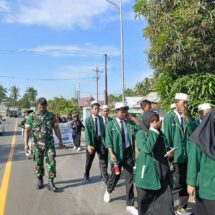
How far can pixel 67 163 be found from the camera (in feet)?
38.8

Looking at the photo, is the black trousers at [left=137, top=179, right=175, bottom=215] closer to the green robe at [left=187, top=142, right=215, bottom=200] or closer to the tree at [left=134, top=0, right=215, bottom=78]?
the green robe at [left=187, top=142, right=215, bottom=200]

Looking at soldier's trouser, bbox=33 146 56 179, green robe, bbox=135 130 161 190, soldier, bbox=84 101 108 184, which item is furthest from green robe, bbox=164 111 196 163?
soldier's trouser, bbox=33 146 56 179

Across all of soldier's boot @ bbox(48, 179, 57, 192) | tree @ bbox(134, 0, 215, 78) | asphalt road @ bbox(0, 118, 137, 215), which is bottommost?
asphalt road @ bbox(0, 118, 137, 215)

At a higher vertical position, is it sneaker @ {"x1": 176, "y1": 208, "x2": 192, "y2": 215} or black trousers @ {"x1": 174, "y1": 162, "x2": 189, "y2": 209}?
black trousers @ {"x1": 174, "y1": 162, "x2": 189, "y2": 209}

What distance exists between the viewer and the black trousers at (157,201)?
4889 mm

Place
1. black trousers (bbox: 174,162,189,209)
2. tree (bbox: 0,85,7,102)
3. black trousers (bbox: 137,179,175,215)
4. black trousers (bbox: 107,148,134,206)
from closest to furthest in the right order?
black trousers (bbox: 137,179,175,215) → black trousers (bbox: 174,162,189,209) → black trousers (bbox: 107,148,134,206) → tree (bbox: 0,85,7,102)

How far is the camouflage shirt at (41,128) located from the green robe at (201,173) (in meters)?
4.32

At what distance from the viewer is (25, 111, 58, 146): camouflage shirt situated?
7848 mm

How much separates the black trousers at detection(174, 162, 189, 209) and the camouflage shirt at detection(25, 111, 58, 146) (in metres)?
2.81

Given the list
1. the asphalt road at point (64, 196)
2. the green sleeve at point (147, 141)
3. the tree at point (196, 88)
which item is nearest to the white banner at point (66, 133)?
the tree at point (196, 88)

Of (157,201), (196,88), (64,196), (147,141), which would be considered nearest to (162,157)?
(147,141)

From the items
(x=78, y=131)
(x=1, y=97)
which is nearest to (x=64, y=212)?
(x=78, y=131)

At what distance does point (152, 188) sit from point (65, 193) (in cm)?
310

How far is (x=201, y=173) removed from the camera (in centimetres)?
403
